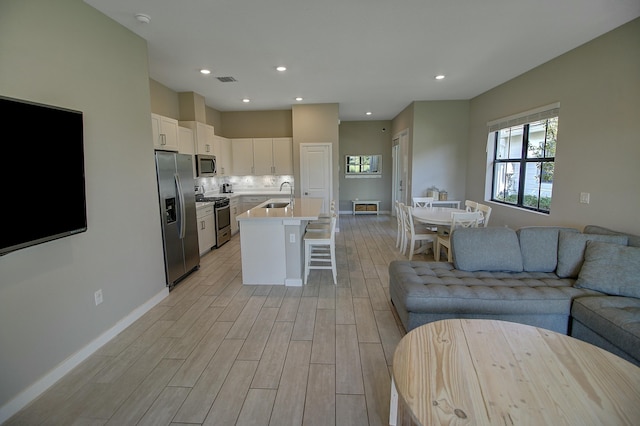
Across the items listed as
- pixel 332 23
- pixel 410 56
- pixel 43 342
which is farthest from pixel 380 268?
pixel 43 342

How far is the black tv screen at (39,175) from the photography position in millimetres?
1723

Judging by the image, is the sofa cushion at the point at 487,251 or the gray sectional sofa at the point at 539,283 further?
the sofa cushion at the point at 487,251

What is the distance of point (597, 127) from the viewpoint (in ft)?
10.8

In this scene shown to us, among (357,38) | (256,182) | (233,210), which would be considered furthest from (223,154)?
(357,38)

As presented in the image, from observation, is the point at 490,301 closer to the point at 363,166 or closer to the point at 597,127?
the point at 597,127

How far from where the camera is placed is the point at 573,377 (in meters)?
1.36

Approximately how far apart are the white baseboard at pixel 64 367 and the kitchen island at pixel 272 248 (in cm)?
122

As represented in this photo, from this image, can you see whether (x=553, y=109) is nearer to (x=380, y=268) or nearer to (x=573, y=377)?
(x=380, y=268)

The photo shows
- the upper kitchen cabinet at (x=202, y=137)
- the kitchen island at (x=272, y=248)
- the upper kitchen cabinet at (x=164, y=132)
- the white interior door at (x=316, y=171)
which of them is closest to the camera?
the kitchen island at (x=272, y=248)

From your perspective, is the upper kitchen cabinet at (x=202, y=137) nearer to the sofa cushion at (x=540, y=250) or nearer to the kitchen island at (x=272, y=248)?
the kitchen island at (x=272, y=248)

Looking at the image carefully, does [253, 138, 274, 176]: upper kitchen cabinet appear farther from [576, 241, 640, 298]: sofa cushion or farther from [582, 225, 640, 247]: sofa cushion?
[576, 241, 640, 298]: sofa cushion

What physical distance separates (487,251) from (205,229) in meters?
4.31

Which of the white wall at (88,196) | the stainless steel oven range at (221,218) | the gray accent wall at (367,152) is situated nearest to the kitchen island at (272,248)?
the white wall at (88,196)

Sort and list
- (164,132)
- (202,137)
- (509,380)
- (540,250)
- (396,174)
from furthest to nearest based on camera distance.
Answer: (396,174) → (202,137) → (164,132) → (540,250) → (509,380)
